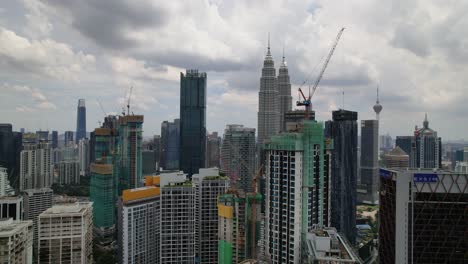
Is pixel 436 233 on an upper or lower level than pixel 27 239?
upper

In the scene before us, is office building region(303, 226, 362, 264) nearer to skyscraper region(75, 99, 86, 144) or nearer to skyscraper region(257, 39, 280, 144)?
skyscraper region(257, 39, 280, 144)

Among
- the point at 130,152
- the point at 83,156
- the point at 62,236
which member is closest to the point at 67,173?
the point at 83,156

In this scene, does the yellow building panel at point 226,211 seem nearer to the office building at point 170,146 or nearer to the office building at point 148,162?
the office building at point 148,162

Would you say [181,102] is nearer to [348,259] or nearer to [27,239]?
[27,239]

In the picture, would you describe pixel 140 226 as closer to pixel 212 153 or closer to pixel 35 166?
pixel 35 166

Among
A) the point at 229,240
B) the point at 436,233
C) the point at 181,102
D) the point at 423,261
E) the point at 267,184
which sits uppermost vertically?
the point at 181,102

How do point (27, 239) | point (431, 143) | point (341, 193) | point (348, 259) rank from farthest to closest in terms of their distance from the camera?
point (431, 143) < point (341, 193) < point (27, 239) < point (348, 259)

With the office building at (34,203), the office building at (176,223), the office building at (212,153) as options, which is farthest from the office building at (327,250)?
the office building at (212,153)

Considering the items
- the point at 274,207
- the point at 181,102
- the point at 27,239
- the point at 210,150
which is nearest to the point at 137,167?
the point at 181,102
